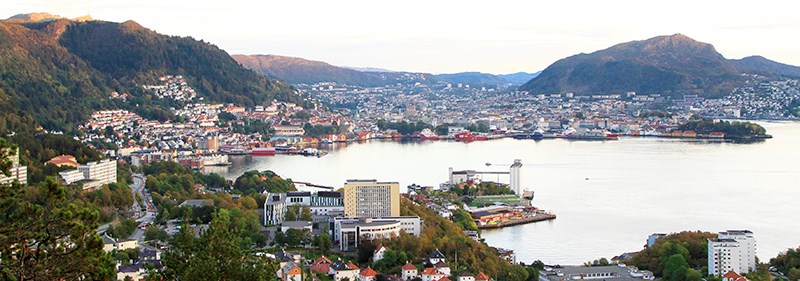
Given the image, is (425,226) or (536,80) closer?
(425,226)

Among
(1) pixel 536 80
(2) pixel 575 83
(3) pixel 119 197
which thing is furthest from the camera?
(1) pixel 536 80

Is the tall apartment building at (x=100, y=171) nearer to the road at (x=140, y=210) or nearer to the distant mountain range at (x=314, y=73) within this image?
the road at (x=140, y=210)

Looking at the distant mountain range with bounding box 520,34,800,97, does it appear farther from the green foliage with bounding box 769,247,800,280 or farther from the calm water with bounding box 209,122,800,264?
the green foliage with bounding box 769,247,800,280

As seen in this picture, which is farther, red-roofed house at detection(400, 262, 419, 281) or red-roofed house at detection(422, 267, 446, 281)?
red-roofed house at detection(400, 262, 419, 281)

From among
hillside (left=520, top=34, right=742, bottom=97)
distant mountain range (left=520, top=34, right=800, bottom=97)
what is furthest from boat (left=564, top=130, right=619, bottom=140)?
hillside (left=520, top=34, right=742, bottom=97)

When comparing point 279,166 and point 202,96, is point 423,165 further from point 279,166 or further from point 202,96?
point 202,96

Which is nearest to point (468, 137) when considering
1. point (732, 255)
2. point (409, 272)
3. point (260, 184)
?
point (260, 184)

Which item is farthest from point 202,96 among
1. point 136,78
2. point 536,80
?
point 536,80
